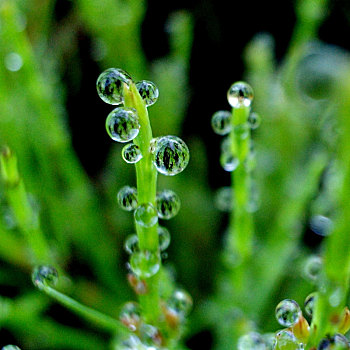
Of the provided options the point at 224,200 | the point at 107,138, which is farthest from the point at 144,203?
the point at 107,138

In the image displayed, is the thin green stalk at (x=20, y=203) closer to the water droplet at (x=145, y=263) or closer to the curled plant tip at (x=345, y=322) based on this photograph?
the water droplet at (x=145, y=263)

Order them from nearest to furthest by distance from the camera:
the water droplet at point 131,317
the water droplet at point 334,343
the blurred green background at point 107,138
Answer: the water droplet at point 334,343
the water droplet at point 131,317
the blurred green background at point 107,138

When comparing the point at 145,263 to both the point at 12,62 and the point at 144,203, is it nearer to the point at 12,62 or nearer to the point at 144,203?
the point at 144,203

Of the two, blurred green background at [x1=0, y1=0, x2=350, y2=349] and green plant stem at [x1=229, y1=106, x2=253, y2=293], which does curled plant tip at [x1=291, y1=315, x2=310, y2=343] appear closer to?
green plant stem at [x1=229, y1=106, x2=253, y2=293]

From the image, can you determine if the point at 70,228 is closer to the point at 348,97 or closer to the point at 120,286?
the point at 120,286

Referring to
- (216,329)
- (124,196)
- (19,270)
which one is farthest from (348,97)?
→ (19,270)

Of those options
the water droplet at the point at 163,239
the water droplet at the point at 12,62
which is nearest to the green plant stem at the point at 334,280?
the water droplet at the point at 163,239

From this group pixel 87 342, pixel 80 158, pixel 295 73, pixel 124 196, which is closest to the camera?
pixel 124 196
